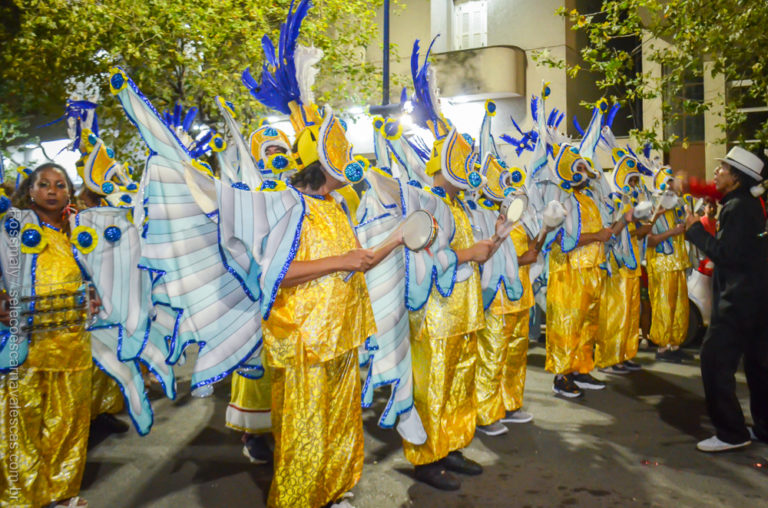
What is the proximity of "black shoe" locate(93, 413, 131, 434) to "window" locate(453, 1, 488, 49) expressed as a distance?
1209 cm

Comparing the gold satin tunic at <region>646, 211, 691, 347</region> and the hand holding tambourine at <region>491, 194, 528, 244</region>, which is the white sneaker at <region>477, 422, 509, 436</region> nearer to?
the hand holding tambourine at <region>491, 194, 528, 244</region>

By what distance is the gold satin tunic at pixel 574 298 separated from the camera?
5234mm

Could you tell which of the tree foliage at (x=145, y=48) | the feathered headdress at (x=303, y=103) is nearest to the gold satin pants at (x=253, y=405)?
the feathered headdress at (x=303, y=103)

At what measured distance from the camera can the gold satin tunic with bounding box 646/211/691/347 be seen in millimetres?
6719

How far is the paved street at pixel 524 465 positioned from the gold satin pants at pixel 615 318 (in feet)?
2.02

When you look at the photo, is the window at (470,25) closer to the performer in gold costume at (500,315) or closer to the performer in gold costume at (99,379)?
the performer in gold costume at (500,315)

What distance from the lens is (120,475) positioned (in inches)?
152

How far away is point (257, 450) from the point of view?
396 cm

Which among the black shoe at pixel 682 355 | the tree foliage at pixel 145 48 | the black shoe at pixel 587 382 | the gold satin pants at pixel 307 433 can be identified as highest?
the tree foliage at pixel 145 48

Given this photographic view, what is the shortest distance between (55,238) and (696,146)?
12.7 m

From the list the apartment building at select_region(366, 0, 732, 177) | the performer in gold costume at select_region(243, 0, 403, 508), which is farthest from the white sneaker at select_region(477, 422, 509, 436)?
the apartment building at select_region(366, 0, 732, 177)

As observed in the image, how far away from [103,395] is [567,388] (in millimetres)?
3772

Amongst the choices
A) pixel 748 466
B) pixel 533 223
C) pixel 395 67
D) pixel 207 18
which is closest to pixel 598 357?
pixel 533 223

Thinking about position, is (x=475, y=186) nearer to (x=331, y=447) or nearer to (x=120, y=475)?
(x=331, y=447)
